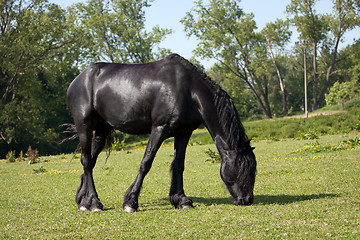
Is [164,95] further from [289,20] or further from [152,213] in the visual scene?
[289,20]

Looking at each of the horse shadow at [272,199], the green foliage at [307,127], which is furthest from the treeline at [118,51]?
the horse shadow at [272,199]

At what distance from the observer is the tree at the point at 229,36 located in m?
65.0

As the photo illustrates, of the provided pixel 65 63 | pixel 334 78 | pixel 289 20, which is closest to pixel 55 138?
pixel 65 63

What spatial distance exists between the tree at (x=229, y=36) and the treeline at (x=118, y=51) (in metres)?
0.16

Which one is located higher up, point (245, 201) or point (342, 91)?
point (342, 91)

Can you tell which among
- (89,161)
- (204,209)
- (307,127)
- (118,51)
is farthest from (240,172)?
(118,51)

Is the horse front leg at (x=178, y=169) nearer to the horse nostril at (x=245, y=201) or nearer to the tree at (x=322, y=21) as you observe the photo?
the horse nostril at (x=245, y=201)

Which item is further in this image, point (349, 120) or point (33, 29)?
point (33, 29)

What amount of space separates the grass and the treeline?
25.1 metres

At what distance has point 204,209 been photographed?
25.1ft

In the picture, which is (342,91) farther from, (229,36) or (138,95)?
(138,95)

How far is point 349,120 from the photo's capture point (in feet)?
109

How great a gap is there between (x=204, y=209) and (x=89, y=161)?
8.77 ft

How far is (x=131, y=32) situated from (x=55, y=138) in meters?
25.3
